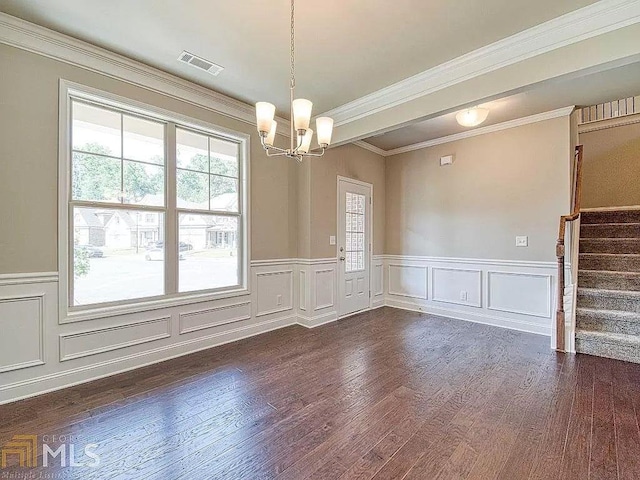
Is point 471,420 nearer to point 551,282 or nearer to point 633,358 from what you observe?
point 633,358

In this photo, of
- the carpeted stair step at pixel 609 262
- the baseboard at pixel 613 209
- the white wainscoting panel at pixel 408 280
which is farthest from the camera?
the white wainscoting panel at pixel 408 280

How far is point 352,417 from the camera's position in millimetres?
2193

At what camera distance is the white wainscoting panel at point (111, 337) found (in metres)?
2.70

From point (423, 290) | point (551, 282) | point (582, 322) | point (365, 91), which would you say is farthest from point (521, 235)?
point (365, 91)

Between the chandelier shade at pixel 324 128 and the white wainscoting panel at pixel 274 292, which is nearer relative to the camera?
the chandelier shade at pixel 324 128

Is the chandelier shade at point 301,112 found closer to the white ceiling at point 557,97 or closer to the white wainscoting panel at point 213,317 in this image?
the white ceiling at point 557,97

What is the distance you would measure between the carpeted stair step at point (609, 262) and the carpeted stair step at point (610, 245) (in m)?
0.20

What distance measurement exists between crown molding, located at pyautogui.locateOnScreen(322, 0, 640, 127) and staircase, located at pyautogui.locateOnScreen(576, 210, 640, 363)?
2839 millimetres

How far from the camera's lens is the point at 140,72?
304 centimetres

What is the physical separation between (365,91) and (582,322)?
3.62 meters

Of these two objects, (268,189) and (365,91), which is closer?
(365,91)

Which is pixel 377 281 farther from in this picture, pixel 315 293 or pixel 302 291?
pixel 302 291
